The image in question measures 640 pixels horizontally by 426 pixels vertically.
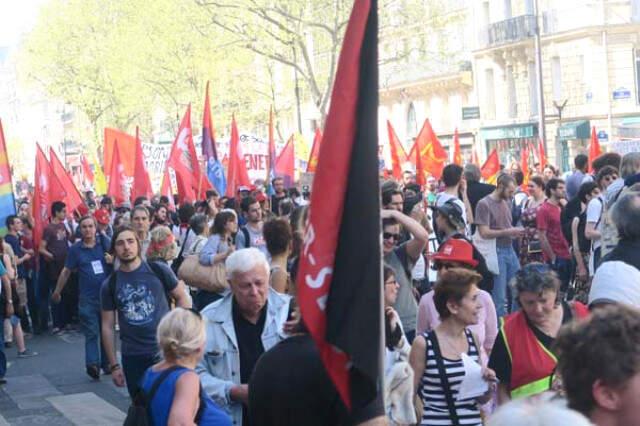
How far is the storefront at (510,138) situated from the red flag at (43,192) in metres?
28.7

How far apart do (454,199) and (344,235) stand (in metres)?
7.70

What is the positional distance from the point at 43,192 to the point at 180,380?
1369cm

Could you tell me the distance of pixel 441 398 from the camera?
5895 millimetres

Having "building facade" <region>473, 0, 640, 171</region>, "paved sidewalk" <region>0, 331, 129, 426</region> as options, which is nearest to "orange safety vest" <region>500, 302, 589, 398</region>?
"paved sidewalk" <region>0, 331, 129, 426</region>

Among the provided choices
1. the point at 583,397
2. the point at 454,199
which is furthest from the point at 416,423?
the point at 454,199

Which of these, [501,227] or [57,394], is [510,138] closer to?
[501,227]

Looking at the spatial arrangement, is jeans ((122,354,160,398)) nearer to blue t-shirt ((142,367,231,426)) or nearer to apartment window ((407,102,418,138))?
blue t-shirt ((142,367,231,426))

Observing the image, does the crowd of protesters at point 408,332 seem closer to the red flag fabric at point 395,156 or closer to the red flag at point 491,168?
the red flag at point 491,168

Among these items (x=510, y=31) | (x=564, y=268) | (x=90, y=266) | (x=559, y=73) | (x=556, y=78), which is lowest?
(x=564, y=268)

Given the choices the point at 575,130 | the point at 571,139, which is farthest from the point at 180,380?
the point at 571,139

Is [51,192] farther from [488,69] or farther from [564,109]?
[488,69]

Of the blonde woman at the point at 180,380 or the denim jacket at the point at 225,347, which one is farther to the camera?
the denim jacket at the point at 225,347

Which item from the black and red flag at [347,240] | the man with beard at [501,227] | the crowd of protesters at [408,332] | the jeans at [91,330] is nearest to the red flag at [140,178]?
the jeans at [91,330]

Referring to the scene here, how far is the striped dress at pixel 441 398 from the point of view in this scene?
5.86m
